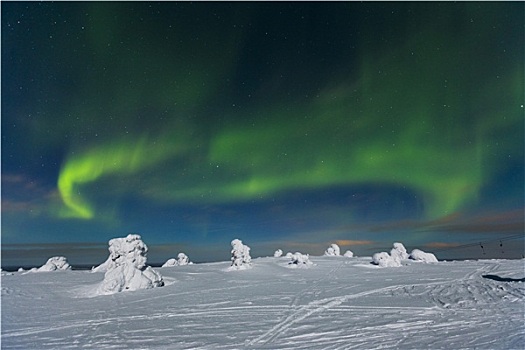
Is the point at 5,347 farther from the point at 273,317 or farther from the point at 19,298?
the point at 19,298

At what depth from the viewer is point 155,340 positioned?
405 inches

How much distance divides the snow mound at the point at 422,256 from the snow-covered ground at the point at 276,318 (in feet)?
108

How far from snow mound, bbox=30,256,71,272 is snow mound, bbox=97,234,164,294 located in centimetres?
2136

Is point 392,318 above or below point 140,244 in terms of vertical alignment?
below

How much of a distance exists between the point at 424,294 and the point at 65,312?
1880 centimetres

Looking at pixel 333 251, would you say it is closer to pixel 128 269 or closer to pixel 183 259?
pixel 183 259

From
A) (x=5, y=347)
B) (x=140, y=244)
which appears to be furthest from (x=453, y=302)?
(x=140, y=244)

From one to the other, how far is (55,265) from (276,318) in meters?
38.3

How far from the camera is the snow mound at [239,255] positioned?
122ft

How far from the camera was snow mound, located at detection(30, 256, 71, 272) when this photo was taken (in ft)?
126

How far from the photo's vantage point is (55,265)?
3900 cm

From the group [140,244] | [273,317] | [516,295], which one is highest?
[140,244]

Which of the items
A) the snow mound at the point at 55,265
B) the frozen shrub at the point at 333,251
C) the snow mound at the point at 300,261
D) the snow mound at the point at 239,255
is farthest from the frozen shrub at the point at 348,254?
the snow mound at the point at 55,265

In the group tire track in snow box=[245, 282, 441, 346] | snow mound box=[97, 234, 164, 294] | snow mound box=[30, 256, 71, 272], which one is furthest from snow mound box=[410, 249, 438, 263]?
snow mound box=[30, 256, 71, 272]
